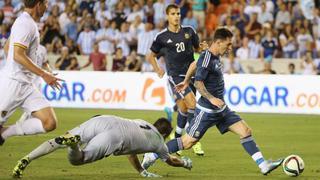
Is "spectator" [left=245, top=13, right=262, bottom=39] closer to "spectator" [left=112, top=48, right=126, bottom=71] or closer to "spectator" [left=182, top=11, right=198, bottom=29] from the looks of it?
"spectator" [left=182, top=11, right=198, bottom=29]

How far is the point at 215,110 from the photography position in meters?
11.8

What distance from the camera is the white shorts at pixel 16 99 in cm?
1084

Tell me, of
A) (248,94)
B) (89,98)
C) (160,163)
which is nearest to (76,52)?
(89,98)

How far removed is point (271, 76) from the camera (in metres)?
23.8

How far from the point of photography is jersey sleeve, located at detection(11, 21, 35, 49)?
10789 mm

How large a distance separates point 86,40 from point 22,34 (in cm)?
1831

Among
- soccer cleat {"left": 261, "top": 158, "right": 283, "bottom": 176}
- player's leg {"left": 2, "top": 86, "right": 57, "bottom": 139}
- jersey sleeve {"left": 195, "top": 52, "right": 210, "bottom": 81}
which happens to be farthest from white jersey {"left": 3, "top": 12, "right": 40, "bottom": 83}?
soccer cleat {"left": 261, "top": 158, "right": 283, "bottom": 176}

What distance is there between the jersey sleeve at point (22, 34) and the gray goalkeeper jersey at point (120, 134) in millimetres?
1335

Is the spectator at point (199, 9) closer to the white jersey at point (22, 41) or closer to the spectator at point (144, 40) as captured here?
the spectator at point (144, 40)

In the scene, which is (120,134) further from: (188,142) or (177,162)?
(188,142)

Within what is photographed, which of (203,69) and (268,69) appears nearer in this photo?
(203,69)

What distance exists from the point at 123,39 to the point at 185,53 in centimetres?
1336

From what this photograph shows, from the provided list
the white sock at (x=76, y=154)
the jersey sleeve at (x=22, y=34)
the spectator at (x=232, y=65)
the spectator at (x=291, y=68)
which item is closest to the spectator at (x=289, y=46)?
the spectator at (x=291, y=68)

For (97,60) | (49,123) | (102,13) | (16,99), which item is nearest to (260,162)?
(49,123)
